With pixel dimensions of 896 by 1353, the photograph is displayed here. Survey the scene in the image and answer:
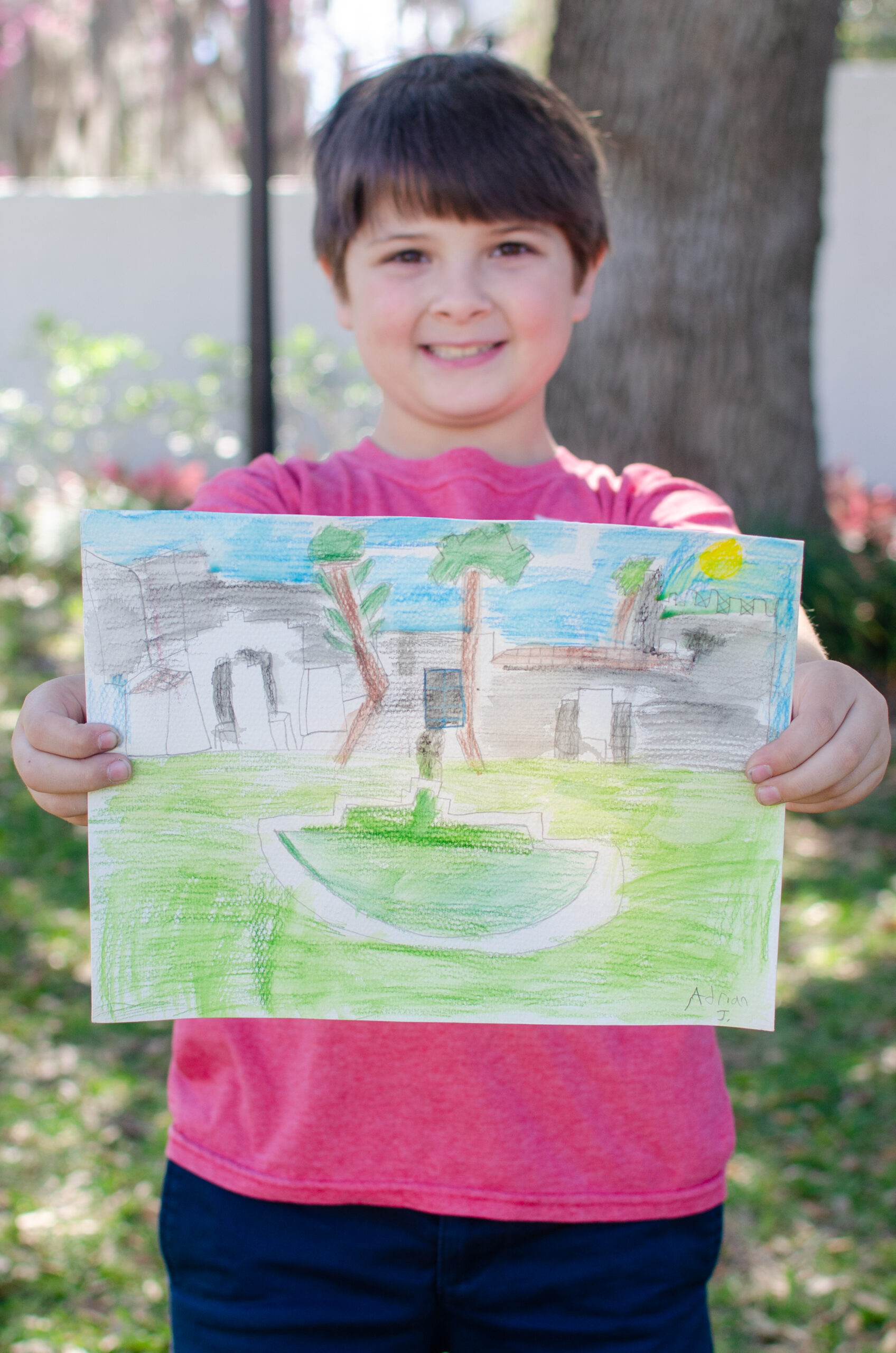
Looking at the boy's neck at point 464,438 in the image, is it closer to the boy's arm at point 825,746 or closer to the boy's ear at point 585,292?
the boy's ear at point 585,292

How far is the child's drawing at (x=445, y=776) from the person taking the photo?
1.15 m

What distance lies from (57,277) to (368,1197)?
30.6 ft

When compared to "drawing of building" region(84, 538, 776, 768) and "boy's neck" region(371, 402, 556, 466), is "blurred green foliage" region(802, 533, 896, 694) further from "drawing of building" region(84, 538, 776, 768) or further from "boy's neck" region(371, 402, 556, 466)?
"drawing of building" region(84, 538, 776, 768)

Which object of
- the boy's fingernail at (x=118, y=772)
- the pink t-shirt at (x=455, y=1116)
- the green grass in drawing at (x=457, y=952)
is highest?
the boy's fingernail at (x=118, y=772)

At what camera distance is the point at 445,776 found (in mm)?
1169

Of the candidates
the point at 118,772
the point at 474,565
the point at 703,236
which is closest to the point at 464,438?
the point at 474,565

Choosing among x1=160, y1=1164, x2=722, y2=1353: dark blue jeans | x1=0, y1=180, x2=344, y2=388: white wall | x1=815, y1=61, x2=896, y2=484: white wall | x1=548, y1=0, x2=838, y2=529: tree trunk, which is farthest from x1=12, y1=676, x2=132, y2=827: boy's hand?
x1=0, y1=180, x2=344, y2=388: white wall

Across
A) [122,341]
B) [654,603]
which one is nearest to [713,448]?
[654,603]

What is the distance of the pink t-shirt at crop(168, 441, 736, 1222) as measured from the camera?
4.11 ft

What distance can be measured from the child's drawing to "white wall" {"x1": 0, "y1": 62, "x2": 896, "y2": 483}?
8.23m

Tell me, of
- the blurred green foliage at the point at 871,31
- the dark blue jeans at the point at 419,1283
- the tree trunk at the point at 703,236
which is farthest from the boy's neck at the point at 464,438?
the blurred green foliage at the point at 871,31

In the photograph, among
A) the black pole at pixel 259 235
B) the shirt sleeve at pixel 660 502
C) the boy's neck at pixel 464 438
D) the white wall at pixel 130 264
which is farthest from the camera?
the white wall at pixel 130 264

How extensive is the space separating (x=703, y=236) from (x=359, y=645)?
13.2ft

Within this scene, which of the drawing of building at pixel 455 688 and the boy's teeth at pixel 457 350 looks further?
the boy's teeth at pixel 457 350
